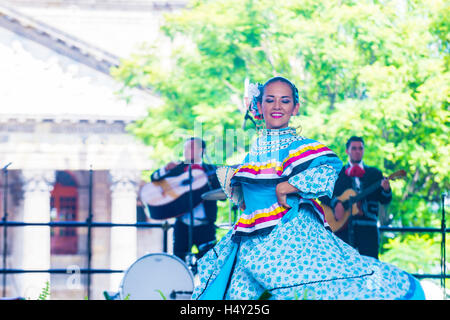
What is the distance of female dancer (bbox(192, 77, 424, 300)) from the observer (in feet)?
11.4

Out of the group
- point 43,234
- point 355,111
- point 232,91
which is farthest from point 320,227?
point 43,234

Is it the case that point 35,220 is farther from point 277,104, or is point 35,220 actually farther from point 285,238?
point 285,238

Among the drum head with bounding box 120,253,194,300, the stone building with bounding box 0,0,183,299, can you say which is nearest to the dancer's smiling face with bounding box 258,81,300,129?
the drum head with bounding box 120,253,194,300

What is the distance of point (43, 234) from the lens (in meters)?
25.8

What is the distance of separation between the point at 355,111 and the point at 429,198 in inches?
125

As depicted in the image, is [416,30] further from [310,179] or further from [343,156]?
[310,179]

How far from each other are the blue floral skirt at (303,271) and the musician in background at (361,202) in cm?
286

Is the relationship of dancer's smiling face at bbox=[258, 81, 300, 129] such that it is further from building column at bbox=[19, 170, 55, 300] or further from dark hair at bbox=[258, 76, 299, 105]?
building column at bbox=[19, 170, 55, 300]

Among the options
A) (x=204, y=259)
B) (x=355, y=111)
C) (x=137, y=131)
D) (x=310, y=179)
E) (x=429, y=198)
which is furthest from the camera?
(x=137, y=131)

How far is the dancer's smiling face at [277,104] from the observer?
154 inches

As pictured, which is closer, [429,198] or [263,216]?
[263,216]

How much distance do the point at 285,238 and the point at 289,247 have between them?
2.1 inches

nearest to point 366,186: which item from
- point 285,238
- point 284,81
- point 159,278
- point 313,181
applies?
point 159,278

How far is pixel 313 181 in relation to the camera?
3678 mm
